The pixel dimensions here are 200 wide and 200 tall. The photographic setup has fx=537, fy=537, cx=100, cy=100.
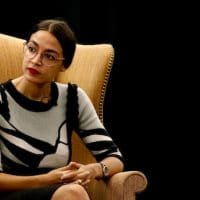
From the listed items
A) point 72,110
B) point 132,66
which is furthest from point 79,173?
point 132,66

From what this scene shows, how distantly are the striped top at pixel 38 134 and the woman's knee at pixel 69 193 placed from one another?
0.20 metres

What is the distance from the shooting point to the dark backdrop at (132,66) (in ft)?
9.95

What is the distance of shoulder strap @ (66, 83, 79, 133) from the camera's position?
201 cm

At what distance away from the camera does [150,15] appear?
3064mm

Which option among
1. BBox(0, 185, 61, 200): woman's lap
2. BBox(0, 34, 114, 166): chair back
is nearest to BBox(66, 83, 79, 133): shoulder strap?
BBox(0, 34, 114, 166): chair back

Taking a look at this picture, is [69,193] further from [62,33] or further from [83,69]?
[83,69]

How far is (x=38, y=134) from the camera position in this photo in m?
1.90

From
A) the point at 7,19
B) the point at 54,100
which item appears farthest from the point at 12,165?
the point at 7,19

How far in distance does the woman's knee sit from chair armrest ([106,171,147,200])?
185mm

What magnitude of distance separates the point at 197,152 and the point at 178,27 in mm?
745

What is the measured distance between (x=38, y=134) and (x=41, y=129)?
0.9 inches

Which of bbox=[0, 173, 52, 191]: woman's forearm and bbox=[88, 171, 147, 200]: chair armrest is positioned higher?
bbox=[0, 173, 52, 191]: woman's forearm

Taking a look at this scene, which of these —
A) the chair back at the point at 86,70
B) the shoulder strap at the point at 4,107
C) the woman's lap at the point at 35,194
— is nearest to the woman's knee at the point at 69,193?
the woman's lap at the point at 35,194

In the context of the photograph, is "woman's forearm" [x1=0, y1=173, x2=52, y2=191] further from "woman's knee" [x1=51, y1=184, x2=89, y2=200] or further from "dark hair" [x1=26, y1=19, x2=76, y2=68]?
"dark hair" [x1=26, y1=19, x2=76, y2=68]
